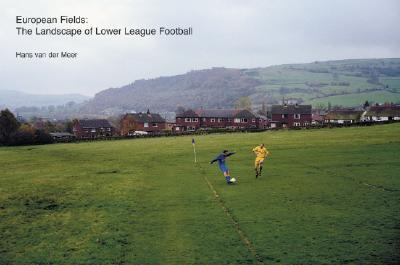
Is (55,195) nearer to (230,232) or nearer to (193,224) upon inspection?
(193,224)

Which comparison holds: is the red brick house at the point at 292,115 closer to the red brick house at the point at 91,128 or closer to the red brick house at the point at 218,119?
the red brick house at the point at 218,119

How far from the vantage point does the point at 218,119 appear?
15175 centimetres

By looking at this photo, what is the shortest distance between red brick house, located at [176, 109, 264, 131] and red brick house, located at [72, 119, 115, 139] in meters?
27.1

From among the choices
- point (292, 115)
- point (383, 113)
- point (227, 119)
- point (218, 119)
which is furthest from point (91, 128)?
point (383, 113)

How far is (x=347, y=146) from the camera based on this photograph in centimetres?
→ 5359

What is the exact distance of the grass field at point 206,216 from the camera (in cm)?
1523

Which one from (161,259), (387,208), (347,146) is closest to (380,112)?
(347,146)

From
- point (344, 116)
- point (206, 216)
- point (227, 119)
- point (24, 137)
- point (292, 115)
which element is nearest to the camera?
point (206, 216)

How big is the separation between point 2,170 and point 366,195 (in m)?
35.5

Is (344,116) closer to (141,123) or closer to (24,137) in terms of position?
(141,123)

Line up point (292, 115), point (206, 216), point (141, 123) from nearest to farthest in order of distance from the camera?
point (206, 216) → point (292, 115) → point (141, 123)

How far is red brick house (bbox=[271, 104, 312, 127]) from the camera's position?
464 ft

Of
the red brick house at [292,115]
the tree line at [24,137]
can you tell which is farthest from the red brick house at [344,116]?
the tree line at [24,137]

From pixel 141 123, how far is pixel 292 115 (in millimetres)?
49814
